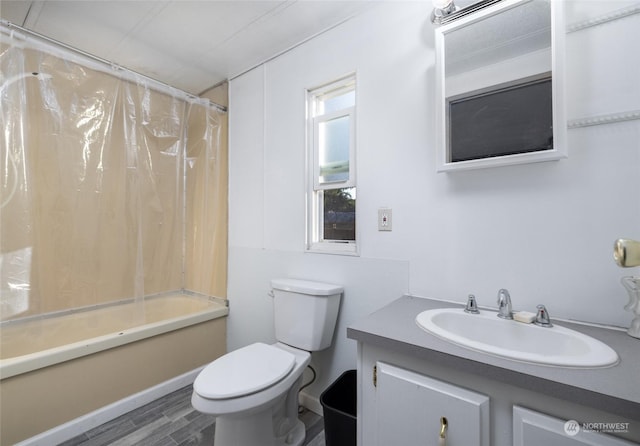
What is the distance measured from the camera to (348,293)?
59.4 inches

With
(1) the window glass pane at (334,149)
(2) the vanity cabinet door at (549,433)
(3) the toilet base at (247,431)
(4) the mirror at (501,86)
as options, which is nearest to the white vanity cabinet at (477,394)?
(2) the vanity cabinet door at (549,433)

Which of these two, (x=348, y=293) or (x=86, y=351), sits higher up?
(x=348, y=293)

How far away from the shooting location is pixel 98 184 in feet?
5.96

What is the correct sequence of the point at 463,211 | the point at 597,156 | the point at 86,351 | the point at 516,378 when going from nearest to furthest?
1. the point at 516,378
2. the point at 597,156
3. the point at 463,211
4. the point at 86,351

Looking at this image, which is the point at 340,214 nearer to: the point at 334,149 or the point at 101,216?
the point at 334,149

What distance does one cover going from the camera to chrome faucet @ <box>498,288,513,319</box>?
991 mm

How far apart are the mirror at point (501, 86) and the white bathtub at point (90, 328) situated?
190 cm

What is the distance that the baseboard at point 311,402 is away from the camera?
162cm

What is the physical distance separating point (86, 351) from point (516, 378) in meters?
1.91

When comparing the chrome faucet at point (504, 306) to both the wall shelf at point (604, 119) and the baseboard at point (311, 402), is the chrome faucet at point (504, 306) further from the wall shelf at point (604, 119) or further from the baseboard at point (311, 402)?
the baseboard at point (311, 402)

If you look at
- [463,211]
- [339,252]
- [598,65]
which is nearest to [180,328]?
[339,252]

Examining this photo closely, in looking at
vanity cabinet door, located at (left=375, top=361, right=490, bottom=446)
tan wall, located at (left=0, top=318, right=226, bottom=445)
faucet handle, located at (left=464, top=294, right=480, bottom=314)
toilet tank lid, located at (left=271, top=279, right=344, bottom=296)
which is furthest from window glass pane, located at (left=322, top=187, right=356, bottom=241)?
tan wall, located at (left=0, top=318, right=226, bottom=445)

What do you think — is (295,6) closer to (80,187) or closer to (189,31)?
(189,31)

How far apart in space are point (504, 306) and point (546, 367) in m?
0.37
